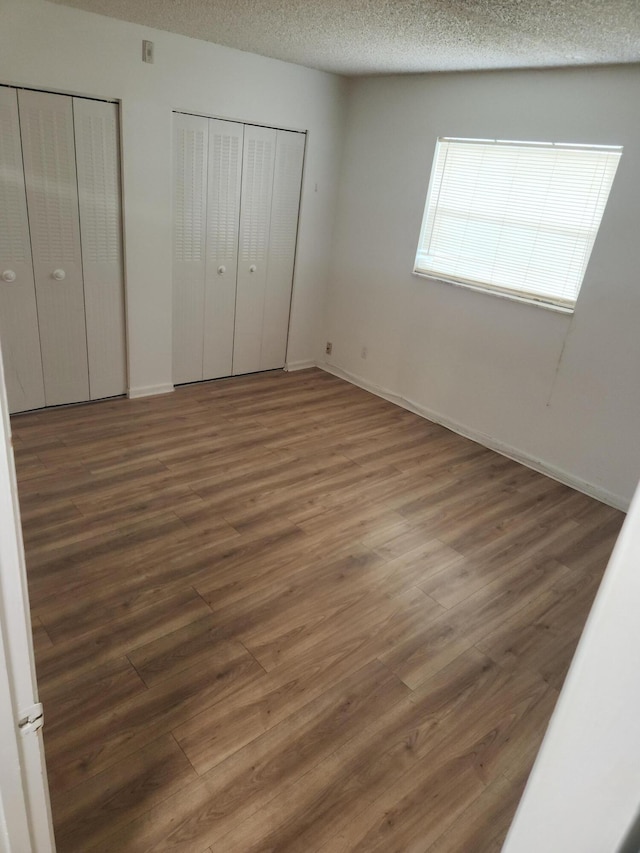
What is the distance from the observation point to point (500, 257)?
3871 mm

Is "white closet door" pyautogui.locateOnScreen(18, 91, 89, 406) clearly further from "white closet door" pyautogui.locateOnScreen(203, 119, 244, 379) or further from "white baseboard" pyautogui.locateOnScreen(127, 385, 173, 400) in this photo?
"white closet door" pyautogui.locateOnScreen(203, 119, 244, 379)

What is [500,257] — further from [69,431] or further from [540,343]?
[69,431]

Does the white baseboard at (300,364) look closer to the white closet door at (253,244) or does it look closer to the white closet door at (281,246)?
the white closet door at (281,246)

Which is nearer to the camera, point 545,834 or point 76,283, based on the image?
point 545,834

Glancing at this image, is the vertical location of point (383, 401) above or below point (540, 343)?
below

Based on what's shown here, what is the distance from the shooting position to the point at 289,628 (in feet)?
7.47

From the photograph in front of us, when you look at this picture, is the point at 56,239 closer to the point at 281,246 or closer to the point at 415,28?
the point at 281,246

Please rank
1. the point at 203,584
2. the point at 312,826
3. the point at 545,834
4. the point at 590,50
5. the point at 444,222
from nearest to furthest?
the point at 545,834, the point at 312,826, the point at 203,584, the point at 590,50, the point at 444,222

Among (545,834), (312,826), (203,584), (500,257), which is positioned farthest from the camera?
(500,257)

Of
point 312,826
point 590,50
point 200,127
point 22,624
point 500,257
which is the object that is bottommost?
point 312,826

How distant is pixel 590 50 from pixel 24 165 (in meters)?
3.22

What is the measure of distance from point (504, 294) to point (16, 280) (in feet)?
10.6

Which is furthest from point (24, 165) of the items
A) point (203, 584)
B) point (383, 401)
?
point (383, 401)

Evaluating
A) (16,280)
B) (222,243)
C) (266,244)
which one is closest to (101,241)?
(16,280)
